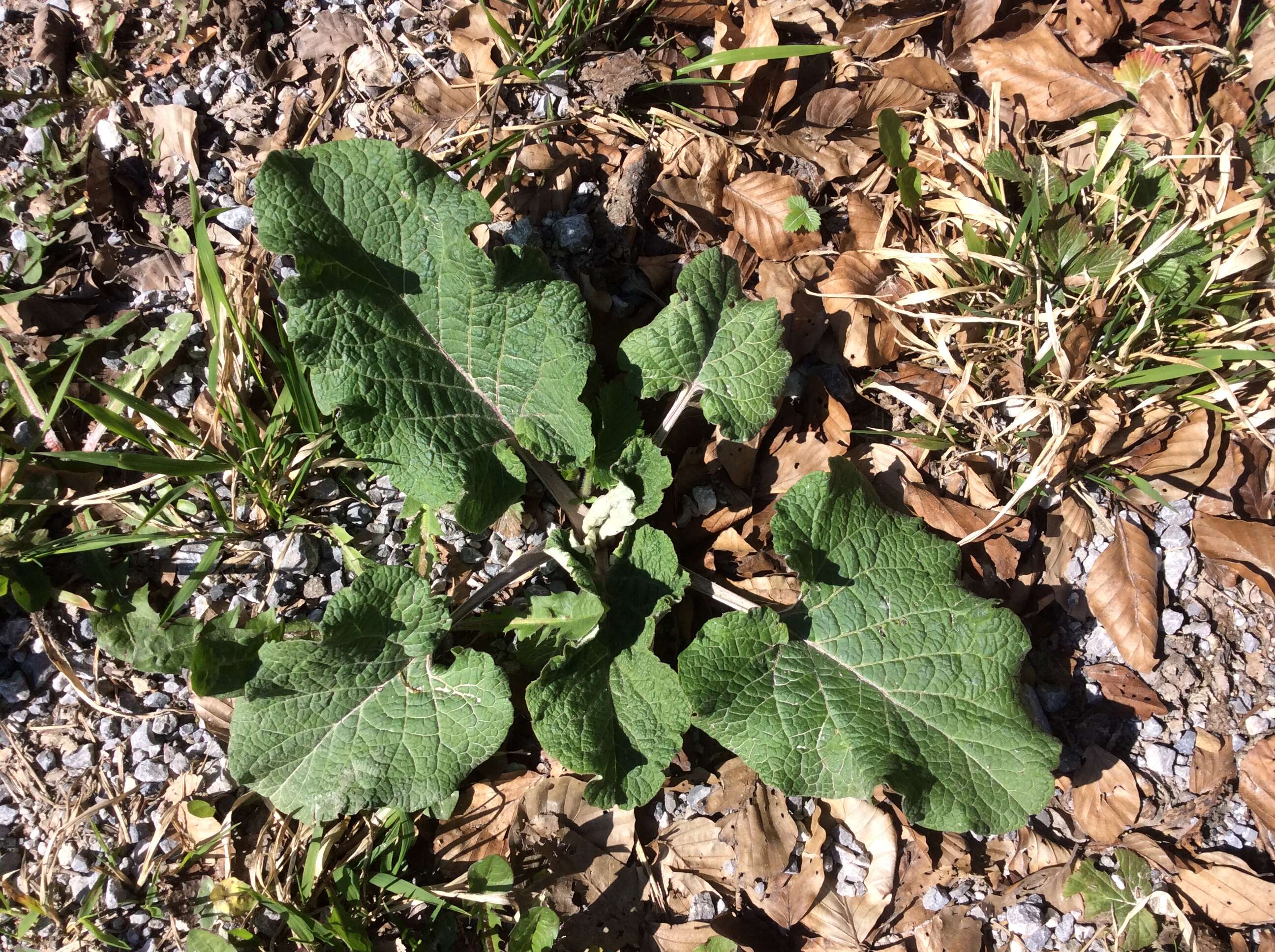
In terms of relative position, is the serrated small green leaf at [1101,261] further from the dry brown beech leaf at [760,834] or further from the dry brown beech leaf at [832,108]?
the dry brown beech leaf at [760,834]

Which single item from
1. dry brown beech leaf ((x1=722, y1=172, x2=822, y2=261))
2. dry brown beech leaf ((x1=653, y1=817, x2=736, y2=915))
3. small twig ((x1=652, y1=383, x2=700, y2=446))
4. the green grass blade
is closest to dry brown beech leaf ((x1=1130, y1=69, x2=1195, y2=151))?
the green grass blade

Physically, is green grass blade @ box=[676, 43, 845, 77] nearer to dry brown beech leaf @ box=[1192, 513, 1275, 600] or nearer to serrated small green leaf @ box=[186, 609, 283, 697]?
dry brown beech leaf @ box=[1192, 513, 1275, 600]

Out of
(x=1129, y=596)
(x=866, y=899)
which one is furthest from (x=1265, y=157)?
(x=866, y=899)

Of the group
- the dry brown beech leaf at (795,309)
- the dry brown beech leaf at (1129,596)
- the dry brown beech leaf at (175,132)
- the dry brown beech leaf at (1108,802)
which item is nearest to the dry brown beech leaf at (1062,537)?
the dry brown beech leaf at (1129,596)

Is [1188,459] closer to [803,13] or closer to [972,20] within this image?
[972,20]

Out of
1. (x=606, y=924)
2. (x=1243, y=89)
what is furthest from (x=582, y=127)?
(x=606, y=924)

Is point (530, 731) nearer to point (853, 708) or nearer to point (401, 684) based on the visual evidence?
point (401, 684)
